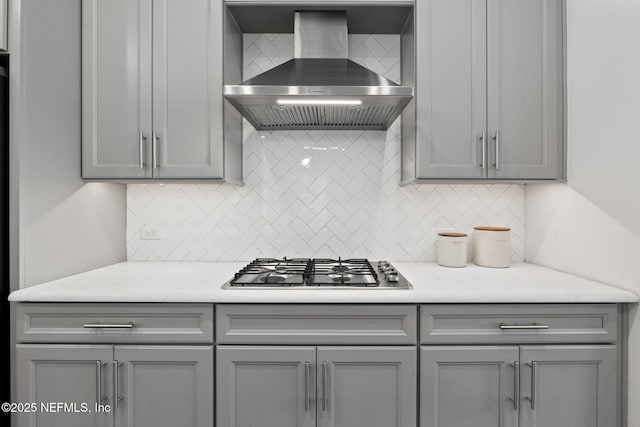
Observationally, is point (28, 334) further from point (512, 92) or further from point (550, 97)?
point (550, 97)

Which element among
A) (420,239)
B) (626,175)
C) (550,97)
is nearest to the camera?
(626,175)

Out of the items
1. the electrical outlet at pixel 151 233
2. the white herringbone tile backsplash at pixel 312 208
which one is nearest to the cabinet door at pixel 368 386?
the white herringbone tile backsplash at pixel 312 208

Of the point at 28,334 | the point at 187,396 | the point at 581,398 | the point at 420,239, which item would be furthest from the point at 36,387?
the point at 581,398

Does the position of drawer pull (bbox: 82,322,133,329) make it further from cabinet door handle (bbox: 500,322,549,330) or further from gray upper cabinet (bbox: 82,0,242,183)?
cabinet door handle (bbox: 500,322,549,330)

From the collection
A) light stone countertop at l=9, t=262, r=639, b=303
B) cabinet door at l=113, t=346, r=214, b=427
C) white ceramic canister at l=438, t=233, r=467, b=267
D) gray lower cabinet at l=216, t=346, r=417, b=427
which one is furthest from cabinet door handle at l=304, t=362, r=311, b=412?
white ceramic canister at l=438, t=233, r=467, b=267

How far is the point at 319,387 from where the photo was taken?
1.51 metres

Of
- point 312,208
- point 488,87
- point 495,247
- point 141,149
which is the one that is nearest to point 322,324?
point 312,208

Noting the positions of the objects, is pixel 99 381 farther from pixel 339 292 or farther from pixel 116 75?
pixel 116 75

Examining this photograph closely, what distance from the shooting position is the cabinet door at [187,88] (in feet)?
6.14

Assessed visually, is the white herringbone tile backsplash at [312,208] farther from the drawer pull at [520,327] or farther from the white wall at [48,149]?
the drawer pull at [520,327]

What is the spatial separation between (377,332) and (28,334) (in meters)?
1.42

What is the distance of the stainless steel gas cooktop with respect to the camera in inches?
63.2

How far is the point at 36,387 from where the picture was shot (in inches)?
60.0

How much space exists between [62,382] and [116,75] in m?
1.42
